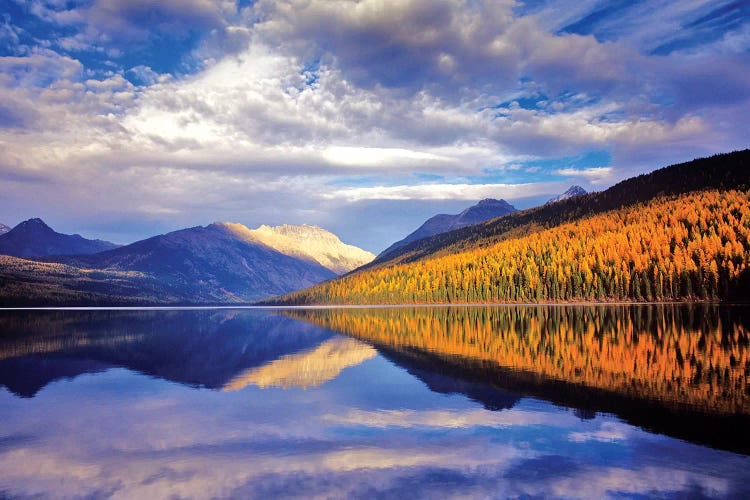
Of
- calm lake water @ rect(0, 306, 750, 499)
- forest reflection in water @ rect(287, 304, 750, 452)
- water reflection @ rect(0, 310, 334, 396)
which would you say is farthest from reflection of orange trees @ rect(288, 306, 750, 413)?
water reflection @ rect(0, 310, 334, 396)

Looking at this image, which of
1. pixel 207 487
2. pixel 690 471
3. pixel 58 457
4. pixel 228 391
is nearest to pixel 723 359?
pixel 690 471

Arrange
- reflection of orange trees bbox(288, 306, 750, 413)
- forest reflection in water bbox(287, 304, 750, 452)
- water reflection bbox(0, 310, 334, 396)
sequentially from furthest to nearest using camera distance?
water reflection bbox(0, 310, 334, 396)
reflection of orange trees bbox(288, 306, 750, 413)
forest reflection in water bbox(287, 304, 750, 452)

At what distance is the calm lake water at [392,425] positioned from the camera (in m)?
18.5

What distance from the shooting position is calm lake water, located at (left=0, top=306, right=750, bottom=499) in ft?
60.6

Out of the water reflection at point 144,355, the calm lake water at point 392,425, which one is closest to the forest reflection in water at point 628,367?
the calm lake water at point 392,425

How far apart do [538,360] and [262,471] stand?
105 feet

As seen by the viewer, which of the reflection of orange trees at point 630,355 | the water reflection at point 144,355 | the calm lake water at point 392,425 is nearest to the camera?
A: the calm lake water at point 392,425

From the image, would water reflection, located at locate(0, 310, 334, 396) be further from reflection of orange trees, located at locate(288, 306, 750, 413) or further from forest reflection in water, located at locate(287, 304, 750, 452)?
reflection of orange trees, located at locate(288, 306, 750, 413)

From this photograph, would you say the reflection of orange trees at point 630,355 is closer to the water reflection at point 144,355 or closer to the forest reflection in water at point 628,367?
the forest reflection in water at point 628,367

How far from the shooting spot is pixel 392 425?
2702 cm

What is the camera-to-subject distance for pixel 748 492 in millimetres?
16594

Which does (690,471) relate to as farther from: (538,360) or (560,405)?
(538,360)

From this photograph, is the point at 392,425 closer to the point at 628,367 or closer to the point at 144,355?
the point at 628,367

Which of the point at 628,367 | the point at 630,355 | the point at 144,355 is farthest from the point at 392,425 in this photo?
the point at 144,355
